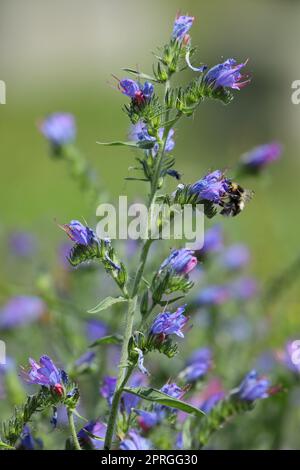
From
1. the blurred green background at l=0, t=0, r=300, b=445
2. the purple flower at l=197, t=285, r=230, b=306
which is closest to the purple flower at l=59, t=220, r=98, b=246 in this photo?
the purple flower at l=197, t=285, r=230, b=306

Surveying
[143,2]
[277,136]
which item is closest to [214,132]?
[277,136]

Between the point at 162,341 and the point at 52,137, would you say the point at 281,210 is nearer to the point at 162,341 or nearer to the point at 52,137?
the point at 52,137

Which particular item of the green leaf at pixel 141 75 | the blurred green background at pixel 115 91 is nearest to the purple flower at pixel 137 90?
the green leaf at pixel 141 75

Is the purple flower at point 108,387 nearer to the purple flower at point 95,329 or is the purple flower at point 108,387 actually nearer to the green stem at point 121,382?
the green stem at point 121,382

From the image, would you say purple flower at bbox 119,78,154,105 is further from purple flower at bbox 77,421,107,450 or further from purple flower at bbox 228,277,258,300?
purple flower at bbox 228,277,258,300

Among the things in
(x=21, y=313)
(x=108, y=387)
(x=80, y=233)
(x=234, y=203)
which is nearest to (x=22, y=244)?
(x=21, y=313)

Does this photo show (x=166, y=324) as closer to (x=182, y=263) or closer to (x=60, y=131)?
(x=182, y=263)
